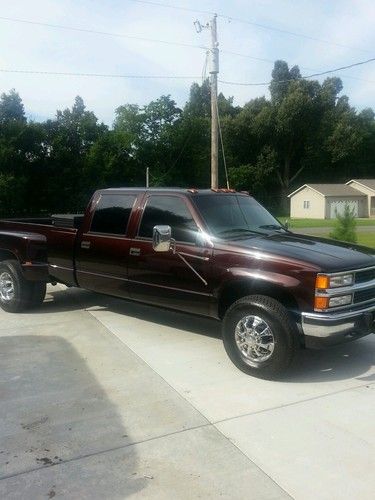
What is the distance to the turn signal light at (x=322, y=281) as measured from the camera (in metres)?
4.52

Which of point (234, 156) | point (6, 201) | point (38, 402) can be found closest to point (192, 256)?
point (38, 402)

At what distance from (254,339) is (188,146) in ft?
182

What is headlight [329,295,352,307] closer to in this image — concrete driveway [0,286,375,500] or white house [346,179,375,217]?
concrete driveway [0,286,375,500]

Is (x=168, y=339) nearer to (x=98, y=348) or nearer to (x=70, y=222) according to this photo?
(x=98, y=348)

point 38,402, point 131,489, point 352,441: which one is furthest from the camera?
point 38,402

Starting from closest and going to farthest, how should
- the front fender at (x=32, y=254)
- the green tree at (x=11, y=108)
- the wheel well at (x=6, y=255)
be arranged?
the front fender at (x=32, y=254), the wheel well at (x=6, y=255), the green tree at (x=11, y=108)

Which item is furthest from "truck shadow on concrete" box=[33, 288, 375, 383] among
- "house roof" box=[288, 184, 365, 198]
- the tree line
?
"house roof" box=[288, 184, 365, 198]

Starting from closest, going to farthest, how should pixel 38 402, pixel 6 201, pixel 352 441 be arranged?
pixel 352 441, pixel 38 402, pixel 6 201

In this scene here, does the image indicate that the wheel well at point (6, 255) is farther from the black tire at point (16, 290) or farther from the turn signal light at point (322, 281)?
the turn signal light at point (322, 281)

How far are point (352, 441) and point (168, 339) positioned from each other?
2.86 metres

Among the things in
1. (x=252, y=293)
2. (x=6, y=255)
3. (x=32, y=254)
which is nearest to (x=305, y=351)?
(x=252, y=293)

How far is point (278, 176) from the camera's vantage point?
6944cm

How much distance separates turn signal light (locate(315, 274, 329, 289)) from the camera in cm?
452

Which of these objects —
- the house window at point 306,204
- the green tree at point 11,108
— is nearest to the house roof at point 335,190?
the house window at point 306,204
